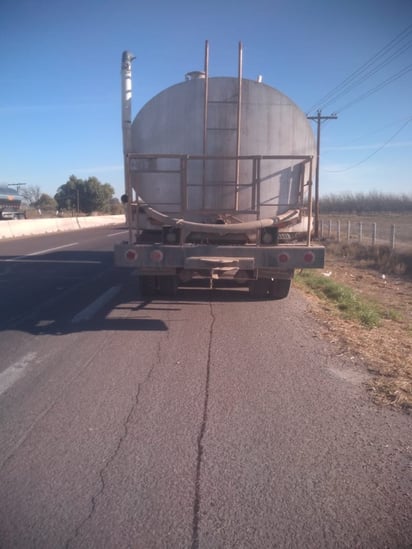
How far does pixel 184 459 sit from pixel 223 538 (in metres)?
0.86

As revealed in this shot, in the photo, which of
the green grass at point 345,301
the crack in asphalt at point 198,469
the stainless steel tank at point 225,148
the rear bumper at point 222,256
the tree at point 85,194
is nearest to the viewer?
the crack in asphalt at point 198,469

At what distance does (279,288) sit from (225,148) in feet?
9.33

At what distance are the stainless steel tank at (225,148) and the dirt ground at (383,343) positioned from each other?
2.11m

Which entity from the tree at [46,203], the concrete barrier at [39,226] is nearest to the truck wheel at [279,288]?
the concrete barrier at [39,226]

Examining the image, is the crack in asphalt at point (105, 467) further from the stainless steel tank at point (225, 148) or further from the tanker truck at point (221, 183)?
the stainless steel tank at point (225, 148)

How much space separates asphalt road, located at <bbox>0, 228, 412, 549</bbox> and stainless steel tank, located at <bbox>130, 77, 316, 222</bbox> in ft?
6.71

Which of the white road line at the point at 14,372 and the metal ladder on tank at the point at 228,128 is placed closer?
the white road line at the point at 14,372

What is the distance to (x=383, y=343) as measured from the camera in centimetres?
673

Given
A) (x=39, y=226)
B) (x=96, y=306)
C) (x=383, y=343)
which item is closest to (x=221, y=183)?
(x=96, y=306)

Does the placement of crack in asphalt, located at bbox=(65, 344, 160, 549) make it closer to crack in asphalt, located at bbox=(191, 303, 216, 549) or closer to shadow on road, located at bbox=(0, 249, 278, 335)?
crack in asphalt, located at bbox=(191, 303, 216, 549)

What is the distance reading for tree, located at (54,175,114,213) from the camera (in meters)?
64.8

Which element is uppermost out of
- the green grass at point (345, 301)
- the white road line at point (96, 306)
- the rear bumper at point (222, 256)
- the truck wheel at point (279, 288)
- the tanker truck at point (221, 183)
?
the tanker truck at point (221, 183)

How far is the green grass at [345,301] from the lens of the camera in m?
8.16

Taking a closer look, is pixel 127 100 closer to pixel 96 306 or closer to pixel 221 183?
pixel 221 183
